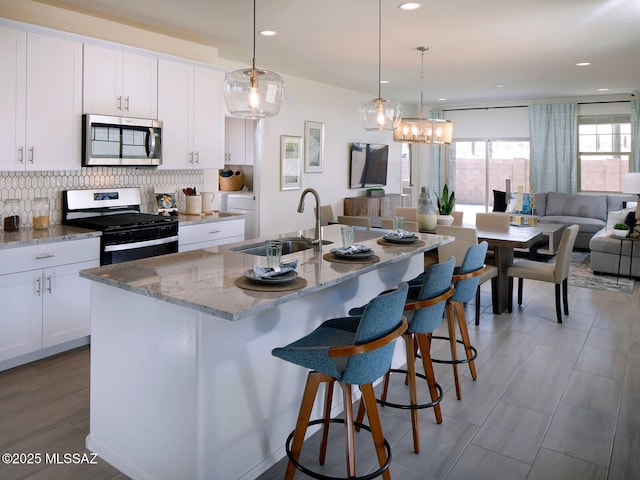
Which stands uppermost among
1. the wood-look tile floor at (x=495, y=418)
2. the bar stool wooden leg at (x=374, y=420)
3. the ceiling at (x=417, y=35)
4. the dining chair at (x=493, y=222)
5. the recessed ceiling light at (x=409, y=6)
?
the ceiling at (x=417, y=35)

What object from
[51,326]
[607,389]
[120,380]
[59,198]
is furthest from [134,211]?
[607,389]

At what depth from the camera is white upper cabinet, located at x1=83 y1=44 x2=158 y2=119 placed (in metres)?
4.16

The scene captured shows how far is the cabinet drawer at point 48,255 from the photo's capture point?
3.46 metres

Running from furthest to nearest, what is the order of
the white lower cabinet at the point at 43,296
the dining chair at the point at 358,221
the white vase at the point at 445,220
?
the dining chair at the point at 358,221 → the white vase at the point at 445,220 → the white lower cabinet at the point at 43,296

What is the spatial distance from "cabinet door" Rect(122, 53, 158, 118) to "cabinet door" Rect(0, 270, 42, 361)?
1696 millimetres

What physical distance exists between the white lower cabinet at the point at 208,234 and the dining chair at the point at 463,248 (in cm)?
207

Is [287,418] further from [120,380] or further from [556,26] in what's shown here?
[556,26]

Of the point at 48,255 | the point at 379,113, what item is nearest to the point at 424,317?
the point at 379,113

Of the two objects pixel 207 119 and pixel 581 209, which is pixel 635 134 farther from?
pixel 207 119

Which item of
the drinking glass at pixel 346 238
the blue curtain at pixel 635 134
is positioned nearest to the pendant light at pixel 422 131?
the drinking glass at pixel 346 238

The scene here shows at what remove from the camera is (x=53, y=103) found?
12.9 ft

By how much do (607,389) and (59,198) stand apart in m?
4.46

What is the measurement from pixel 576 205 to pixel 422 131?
14.0 feet

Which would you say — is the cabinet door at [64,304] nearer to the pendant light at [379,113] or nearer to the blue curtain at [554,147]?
the pendant light at [379,113]
